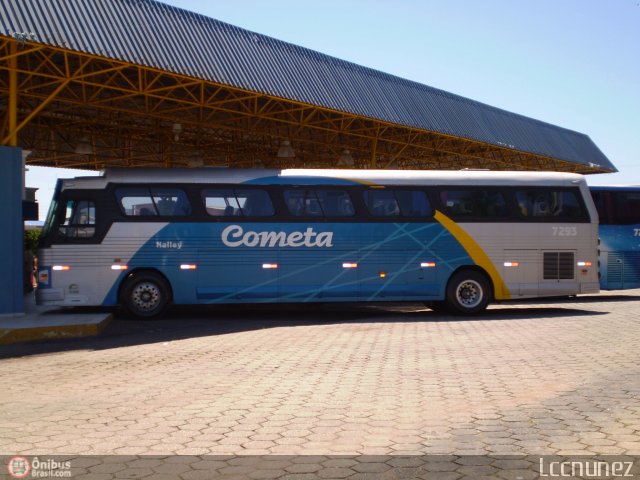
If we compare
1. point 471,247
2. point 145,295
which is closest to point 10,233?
point 145,295

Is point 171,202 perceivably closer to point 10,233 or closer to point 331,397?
point 10,233

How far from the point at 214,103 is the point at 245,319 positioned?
7.13 metres

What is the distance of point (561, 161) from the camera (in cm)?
3338

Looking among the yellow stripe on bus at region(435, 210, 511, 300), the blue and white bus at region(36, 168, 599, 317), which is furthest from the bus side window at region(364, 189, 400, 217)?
the yellow stripe on bus at region(435, 210, 511, 300)

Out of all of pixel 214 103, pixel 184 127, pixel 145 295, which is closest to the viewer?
pixel 145 295

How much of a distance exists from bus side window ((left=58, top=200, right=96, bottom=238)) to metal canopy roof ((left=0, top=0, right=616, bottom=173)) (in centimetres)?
198

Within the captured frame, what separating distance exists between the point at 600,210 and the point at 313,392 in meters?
16.3

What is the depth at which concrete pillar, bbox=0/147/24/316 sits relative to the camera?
13.4 metres

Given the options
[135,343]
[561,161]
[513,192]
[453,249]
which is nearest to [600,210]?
[513,192]

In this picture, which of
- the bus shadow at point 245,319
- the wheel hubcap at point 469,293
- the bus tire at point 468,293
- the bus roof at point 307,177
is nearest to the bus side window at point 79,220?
the bus roof at point 307,177

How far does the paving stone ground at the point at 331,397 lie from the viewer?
5367 mm

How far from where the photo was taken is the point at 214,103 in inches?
766

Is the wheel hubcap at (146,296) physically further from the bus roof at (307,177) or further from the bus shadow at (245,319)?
the bus roof at (307,177)

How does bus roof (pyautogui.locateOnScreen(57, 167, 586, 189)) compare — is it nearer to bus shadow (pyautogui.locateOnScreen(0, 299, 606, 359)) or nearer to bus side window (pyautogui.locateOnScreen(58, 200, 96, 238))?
bus side window (pyautogui.locateOnScreen(58, 200, 96, 238))
